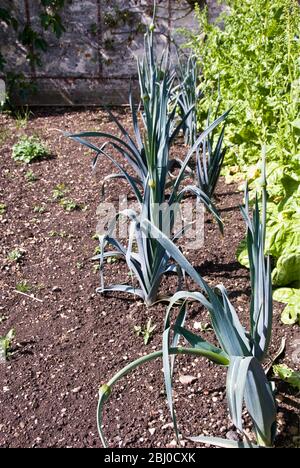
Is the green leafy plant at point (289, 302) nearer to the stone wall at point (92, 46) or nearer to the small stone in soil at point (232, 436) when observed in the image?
the small stone in soil at point (232, 436)

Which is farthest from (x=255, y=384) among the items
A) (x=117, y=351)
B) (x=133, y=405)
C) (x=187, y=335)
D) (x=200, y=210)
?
(x=200, y=210)

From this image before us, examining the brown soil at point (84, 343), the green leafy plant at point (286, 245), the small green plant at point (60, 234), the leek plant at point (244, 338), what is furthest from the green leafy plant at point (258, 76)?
the leek plant at point (244, 338)

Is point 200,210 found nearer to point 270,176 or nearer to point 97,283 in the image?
point 270,176

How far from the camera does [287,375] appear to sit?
1.84m

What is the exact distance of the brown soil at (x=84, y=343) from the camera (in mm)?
1753

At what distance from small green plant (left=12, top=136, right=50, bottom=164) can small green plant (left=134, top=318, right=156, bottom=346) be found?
2.21 meters

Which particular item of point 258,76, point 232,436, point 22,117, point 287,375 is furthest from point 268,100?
point 22,117

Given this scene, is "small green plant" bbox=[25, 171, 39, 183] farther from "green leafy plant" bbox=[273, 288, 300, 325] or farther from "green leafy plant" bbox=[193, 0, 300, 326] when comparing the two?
"green leafy plant" bbox=[273, 288, 300, 325]

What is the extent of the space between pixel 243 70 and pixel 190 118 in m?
0.62

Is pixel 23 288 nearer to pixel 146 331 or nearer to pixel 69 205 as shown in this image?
pixel 146 331

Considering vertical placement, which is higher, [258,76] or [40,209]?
[258,76]

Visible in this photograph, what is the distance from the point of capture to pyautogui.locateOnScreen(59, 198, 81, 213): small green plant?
10.7 ft

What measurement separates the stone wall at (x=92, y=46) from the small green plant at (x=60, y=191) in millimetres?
2376

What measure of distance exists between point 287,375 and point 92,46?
4.65 meters
